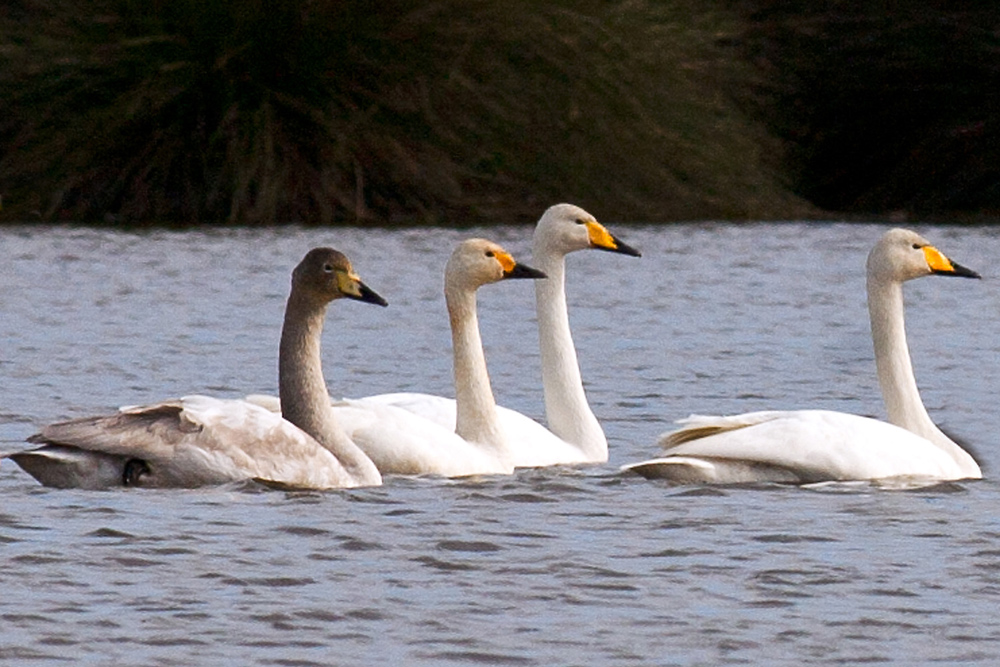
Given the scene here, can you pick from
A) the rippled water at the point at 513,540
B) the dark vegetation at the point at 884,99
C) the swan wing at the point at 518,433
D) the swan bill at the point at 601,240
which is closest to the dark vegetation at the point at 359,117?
the dark vegetation at the point at 884,99

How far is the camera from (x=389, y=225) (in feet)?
78.9

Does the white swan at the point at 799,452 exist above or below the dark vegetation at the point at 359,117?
below

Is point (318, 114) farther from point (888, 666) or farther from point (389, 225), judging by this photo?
point (888, 666)

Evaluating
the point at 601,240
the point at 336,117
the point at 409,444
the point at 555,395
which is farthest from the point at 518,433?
the point at 336,117

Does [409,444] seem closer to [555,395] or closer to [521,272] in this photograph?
[521,272]

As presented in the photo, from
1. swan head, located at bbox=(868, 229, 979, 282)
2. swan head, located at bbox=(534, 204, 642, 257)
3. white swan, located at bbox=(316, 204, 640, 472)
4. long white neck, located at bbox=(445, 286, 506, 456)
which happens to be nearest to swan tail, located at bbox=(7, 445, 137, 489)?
white swan, located at bbox=(316, 204, 640, 472)

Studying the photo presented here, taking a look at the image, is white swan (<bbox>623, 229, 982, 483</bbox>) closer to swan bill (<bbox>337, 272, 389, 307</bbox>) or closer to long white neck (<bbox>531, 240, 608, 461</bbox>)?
long white neck (<bbox>531, 240, 608, 461</bbox>)

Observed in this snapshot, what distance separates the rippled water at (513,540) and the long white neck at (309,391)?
0.61 feet

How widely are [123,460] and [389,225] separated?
1525 centimetres

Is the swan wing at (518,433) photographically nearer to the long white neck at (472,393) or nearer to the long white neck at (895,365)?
the long white neck at (472,393)

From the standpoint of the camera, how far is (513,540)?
8.12m

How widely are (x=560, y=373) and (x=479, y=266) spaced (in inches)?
33.6

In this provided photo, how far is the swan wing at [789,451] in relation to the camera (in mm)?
9336

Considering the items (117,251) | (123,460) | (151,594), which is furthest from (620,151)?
(151,594)
